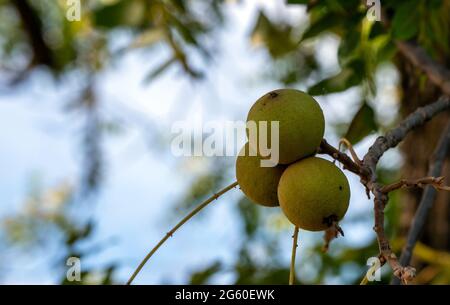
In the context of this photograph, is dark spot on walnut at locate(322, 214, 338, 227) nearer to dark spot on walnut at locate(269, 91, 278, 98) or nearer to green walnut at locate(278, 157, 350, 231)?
green walnut at locate(278, 157, 350, 231)

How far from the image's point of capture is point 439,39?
283cm

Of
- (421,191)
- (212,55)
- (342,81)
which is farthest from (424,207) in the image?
(212,55)

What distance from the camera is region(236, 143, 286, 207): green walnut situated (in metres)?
1.77

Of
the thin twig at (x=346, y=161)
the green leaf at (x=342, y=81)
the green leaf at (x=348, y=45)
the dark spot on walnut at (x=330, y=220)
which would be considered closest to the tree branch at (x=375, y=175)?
the thin twig at (x=346, y=161)

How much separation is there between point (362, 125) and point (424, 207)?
0.38 m

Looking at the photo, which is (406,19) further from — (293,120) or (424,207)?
(293,120)

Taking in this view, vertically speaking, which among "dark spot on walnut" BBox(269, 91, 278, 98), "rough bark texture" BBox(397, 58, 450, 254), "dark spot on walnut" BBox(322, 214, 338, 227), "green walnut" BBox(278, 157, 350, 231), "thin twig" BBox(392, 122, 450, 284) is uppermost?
"dark spot on walnut" BBox(269, 91, 278, 98)

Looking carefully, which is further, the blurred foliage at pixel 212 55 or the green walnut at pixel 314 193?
the blurred foliage at pixel 212 55

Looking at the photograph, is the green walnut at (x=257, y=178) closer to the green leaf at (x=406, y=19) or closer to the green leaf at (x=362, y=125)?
the green leaf at (x=362, y=125)

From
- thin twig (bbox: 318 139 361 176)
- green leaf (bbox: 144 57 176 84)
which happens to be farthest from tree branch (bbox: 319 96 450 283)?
green leaf (bbox: 144 57 176 84)

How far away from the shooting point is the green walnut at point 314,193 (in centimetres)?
161

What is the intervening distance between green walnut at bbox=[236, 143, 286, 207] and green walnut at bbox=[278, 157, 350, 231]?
0.10 m

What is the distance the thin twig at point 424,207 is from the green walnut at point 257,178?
0.67 m
